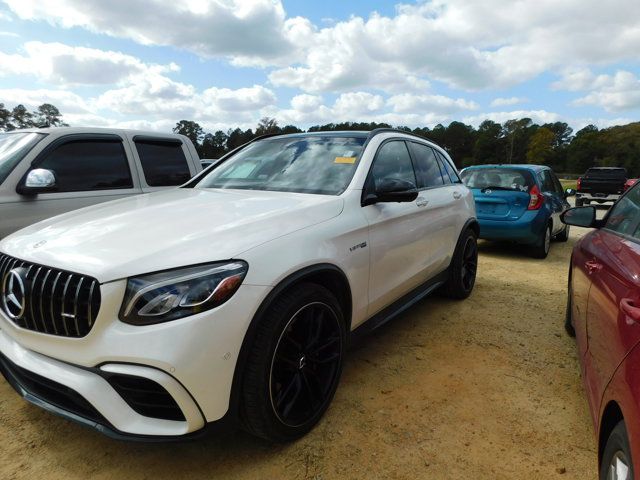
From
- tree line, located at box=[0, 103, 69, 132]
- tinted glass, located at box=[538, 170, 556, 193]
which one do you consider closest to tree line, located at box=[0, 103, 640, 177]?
tree line, located at box=[0, 103, 69, 132]

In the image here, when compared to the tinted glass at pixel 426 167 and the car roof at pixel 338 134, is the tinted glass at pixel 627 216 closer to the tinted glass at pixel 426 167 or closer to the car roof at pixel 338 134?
the tinted glass at pixel 426 167

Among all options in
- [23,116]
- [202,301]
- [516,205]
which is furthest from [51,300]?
[23,116]

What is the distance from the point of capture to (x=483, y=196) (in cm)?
721

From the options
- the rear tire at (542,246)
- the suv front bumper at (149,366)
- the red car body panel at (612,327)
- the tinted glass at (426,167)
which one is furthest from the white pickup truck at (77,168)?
the rear tire at (542,246)

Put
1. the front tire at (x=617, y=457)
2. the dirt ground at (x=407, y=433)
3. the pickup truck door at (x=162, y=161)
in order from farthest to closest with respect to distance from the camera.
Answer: the pickup truck door at (x=162, y=161), the dirt ground at (x=407, y=433), the front tire at (x=617, y=457)

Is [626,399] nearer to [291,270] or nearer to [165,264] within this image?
[291,270]

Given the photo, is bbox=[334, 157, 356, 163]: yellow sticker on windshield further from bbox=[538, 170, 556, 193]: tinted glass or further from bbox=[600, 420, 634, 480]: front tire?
bbox=[538, 170, 556, 193]: tinted glass

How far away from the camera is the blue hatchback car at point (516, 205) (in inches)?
271

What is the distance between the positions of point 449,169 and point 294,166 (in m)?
2.21

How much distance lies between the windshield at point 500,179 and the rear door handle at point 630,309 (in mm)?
5907

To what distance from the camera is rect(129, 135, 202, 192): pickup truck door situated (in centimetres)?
465

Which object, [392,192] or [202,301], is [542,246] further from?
[202,301]

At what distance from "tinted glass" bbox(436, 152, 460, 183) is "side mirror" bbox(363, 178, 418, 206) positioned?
1963 mm

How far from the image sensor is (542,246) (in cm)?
708
